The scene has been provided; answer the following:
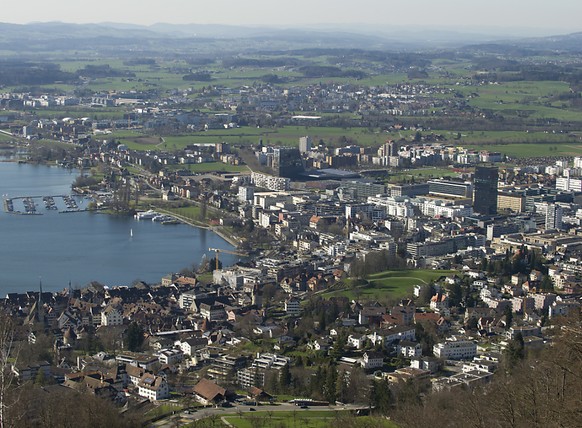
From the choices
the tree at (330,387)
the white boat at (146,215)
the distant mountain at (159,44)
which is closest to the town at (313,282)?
the tree at (330,387)

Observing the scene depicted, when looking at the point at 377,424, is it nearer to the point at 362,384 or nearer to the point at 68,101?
the point at 362,384

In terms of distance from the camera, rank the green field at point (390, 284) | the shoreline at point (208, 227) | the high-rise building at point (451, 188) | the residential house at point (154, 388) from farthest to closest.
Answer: the high-rise building at point (451, 188), the shoreline at point (208, 227), the green field at point (390, 284), the residential house at point (154, 388)

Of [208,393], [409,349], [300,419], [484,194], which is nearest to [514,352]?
[409,349]

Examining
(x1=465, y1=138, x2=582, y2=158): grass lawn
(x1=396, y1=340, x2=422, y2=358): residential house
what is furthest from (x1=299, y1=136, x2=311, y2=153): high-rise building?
(x1=396, y1=340, x2=422, y2=358): residential house

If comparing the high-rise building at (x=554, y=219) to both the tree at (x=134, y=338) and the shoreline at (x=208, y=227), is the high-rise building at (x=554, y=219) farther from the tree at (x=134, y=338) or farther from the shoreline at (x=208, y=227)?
the tree at (x=134, y=338)

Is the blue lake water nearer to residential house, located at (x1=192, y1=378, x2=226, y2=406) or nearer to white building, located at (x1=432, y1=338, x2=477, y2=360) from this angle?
white building, located at (x1=432, y1=338, x2=477, y2=360)

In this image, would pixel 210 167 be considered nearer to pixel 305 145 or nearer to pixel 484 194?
pixel 305 145
